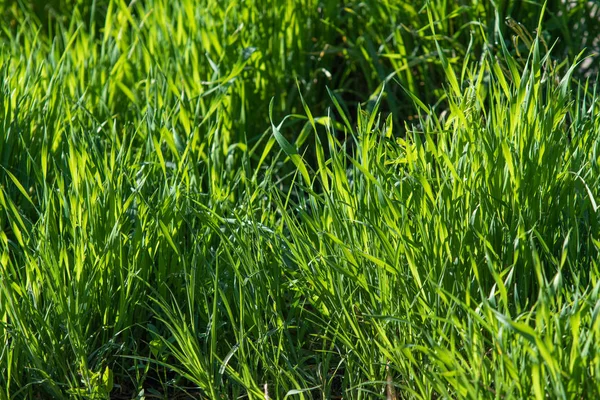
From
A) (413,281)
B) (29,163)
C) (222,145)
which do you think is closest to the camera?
(413,281)

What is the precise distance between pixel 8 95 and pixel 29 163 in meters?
0.23

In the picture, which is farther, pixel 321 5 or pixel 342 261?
pixel 321 5

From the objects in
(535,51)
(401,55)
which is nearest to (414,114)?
(401,55)

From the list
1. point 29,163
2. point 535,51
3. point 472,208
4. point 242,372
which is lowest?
point 242,372

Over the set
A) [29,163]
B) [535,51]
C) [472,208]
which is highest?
[535,51]

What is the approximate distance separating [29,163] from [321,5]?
3.94 feet

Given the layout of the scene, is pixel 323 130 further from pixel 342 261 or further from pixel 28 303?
pixel 28 303

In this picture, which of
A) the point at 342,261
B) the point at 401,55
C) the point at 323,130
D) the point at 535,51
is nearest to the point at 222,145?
the point at 323,130

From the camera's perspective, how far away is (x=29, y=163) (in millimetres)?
2275

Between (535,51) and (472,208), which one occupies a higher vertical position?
(535,51)

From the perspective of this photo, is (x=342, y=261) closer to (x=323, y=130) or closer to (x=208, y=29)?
(x=323, y=130)

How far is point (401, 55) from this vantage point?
2561 mm

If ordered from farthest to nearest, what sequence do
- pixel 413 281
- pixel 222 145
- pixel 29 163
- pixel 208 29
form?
pixel 208 29 < pixel 222 145 < pixel 29 163 < pixel 413 281

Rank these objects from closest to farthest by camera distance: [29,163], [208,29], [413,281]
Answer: [413,281]
[29,163]
[208,29]
